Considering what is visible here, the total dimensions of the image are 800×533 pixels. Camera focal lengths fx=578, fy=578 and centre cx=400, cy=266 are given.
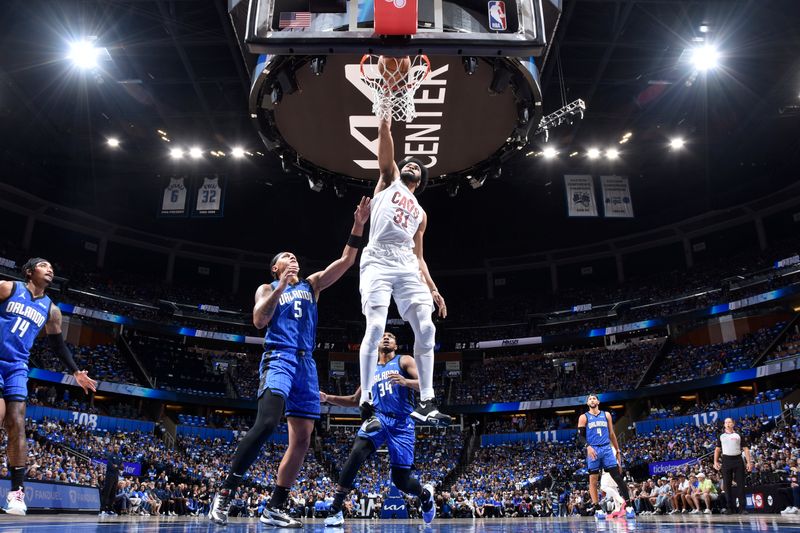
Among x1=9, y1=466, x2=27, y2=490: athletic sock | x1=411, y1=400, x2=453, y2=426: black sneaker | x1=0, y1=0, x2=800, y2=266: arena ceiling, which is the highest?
x1=0, y1=0, x2=800, y2=266: arena ceiling

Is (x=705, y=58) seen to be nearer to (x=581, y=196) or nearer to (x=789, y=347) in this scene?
(x=581, y=196)

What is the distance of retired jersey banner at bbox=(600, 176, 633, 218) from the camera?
2408 cm

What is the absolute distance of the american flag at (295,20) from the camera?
18.4 feet

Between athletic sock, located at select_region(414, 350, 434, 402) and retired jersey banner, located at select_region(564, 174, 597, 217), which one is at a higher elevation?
retired jersey banner, located at select_region(564, 174, 597, 217)

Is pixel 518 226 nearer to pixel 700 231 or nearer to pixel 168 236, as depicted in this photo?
pixel 700 231

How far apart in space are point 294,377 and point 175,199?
21.6m

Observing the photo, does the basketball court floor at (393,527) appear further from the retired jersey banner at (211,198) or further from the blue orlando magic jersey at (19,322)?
the retired jersey banner at (211,198)

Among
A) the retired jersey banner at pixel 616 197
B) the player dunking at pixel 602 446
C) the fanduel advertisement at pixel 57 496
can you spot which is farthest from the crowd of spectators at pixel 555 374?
the fanduel advertisement at pixel 57 496

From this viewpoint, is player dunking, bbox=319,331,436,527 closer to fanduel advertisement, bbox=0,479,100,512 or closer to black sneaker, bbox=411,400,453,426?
black sneaker, bbox=411,400,453,426

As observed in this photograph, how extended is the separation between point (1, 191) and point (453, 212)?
23623 millimetres

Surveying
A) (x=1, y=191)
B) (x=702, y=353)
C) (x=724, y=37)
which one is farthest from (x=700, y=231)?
(x=1, y=191)

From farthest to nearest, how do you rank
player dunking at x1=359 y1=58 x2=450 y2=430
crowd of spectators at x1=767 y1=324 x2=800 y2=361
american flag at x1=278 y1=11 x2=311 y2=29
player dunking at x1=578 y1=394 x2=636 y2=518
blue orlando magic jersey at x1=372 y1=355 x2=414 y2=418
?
crowd of spectators at x1=767 y1=324 x2=800 y2=361, player dunking at x1=578 y1=394 x2=636 y2=518, blue orlando magic jersey at x1=372 y1=355 x2=414 y2=418, american flag at x1=278 y1=11 x2=311 y2=29, player dunking at x1=359 y1=58 x2=450 y2=430

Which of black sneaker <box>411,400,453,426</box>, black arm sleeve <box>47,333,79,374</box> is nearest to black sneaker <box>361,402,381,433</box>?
black sneaker <box>411,400,453,426</box>

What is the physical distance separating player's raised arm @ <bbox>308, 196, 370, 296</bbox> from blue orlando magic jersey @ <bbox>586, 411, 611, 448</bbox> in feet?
21.5
